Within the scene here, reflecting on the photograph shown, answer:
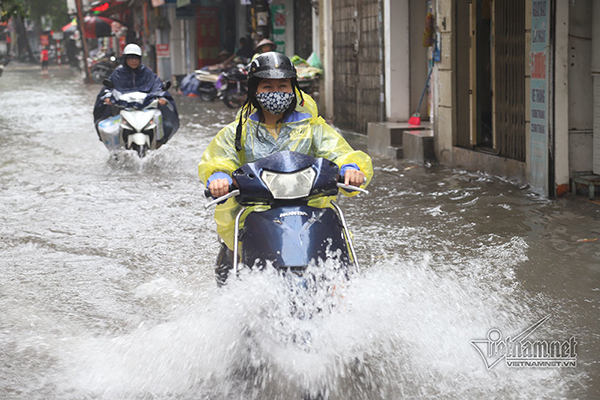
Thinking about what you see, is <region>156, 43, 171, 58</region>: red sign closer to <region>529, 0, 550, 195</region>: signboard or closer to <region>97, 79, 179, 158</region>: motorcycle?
<region>97, 79, 179, 158</region>: motorcycle

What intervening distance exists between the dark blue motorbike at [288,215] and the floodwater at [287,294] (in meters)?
0.15

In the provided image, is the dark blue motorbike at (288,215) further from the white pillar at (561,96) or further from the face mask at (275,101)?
the white pillar at (561,96)

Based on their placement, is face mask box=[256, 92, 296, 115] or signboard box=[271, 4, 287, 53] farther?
signboard box=[271, 4, 287, 53]

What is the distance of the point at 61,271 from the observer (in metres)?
6.16

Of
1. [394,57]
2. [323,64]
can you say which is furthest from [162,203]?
[323,64]

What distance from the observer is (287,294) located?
12.1 feet

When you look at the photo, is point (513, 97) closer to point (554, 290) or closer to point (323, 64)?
point (554, 290)

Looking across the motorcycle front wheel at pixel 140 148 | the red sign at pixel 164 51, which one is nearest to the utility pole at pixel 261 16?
the motorcycle front wheel at pixel 140 148

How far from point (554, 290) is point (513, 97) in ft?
14.8

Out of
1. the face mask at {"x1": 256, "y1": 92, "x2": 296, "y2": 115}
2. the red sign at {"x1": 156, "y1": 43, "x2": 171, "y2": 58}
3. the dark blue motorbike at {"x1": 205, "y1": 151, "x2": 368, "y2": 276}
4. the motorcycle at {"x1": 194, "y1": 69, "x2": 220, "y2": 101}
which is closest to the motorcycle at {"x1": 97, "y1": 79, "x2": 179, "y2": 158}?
the face mask at {"x1": 256, "y1": 92, "x2": 296, "y2": 115}

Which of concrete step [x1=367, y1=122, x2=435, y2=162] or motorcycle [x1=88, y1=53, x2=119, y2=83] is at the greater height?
motorcycle [x1=88, y1=53, x2=119, y2=83]

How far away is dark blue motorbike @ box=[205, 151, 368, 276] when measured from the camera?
3.71 metres

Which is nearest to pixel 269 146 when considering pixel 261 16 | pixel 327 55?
pixel 327 55

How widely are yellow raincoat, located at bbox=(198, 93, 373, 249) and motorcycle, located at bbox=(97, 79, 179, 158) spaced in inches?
281
